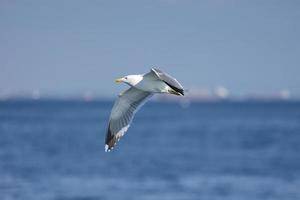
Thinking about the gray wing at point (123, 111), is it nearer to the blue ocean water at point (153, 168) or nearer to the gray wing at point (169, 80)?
the gray wing at point (169, 80)

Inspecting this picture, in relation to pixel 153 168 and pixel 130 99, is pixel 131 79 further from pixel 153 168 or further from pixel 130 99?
pixel 153 168

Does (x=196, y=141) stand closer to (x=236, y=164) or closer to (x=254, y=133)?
(x=254, y=133)

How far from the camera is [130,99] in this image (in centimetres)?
1267

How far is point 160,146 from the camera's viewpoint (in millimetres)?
48375

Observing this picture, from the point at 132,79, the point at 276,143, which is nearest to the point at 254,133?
the point at 276,143

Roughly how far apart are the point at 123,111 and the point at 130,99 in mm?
272

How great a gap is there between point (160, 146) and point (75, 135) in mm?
14445

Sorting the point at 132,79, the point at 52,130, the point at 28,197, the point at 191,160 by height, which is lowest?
the point at 132,79

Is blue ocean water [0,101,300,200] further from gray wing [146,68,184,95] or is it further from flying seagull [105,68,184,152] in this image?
gray wing [146,68,184,95]

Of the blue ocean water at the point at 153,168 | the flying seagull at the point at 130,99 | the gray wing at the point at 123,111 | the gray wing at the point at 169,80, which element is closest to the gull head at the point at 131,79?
the flying seagull at the point at 130,99

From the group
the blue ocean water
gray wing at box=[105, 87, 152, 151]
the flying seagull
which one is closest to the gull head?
the flying seagull

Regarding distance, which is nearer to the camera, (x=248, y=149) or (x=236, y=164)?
(x=236, y=164)

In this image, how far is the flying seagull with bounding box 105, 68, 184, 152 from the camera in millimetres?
11797

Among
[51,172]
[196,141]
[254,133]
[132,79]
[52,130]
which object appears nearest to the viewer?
[132,79]
